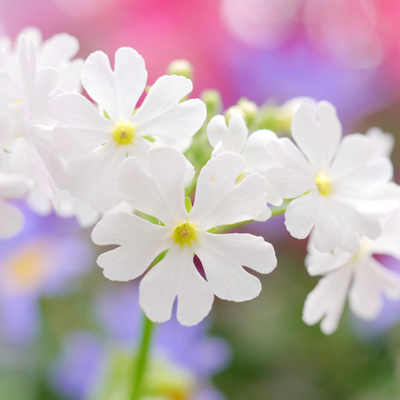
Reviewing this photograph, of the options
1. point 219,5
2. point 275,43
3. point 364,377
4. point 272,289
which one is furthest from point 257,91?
point 364,377

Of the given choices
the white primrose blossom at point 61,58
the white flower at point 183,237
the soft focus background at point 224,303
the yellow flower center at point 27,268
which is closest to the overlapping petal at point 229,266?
the white flower at point 183,237

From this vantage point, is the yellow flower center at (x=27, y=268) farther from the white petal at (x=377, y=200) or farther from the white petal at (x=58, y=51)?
the white petal at (x=377, y=200)

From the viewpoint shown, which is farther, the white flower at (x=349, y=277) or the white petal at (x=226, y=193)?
the white flower at (x=349, y=277)

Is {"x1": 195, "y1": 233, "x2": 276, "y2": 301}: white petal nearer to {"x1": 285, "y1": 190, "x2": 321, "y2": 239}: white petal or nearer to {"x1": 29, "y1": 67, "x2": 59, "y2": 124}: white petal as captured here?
{"x1": 285, "y1": 190, "x2": 321, "y2": 239}: white petal

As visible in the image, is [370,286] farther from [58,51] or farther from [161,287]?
[58,51]

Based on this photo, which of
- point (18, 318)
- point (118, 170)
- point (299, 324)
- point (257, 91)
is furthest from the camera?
point (257, 91)

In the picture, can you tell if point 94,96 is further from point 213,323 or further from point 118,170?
point 213,323
